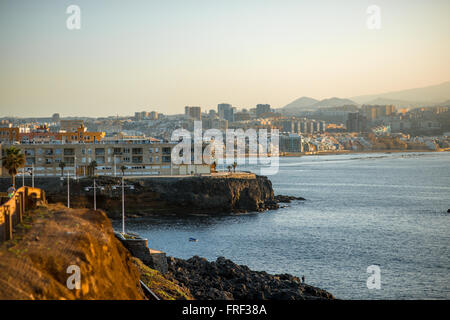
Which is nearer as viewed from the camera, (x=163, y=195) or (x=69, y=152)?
(x=163, y=195)

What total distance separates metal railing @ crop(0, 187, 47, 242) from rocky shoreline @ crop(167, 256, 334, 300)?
20.6 feet

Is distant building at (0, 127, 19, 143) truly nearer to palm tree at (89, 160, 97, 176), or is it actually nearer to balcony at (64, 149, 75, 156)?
balcony at (64, 149, 75, 156)

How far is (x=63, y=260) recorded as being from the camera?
31.0 ft

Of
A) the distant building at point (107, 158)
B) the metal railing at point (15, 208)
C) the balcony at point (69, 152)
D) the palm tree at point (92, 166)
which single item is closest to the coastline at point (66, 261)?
the metal railing at point (15, 208)

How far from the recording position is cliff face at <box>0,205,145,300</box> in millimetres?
8648

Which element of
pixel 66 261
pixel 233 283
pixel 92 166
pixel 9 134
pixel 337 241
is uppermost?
pixel 9 134

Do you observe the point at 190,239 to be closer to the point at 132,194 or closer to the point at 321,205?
the point at 132,194

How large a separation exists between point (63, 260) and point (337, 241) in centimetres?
2535

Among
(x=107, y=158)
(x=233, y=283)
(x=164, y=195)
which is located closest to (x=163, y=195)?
(x=164, y=195)

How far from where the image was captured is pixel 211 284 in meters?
20.0

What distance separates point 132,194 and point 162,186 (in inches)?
99.6

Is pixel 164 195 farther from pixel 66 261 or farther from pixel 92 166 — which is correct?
pixel 66 261

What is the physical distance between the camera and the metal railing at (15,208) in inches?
427

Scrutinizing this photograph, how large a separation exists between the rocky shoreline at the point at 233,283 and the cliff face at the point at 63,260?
6.68 metres
